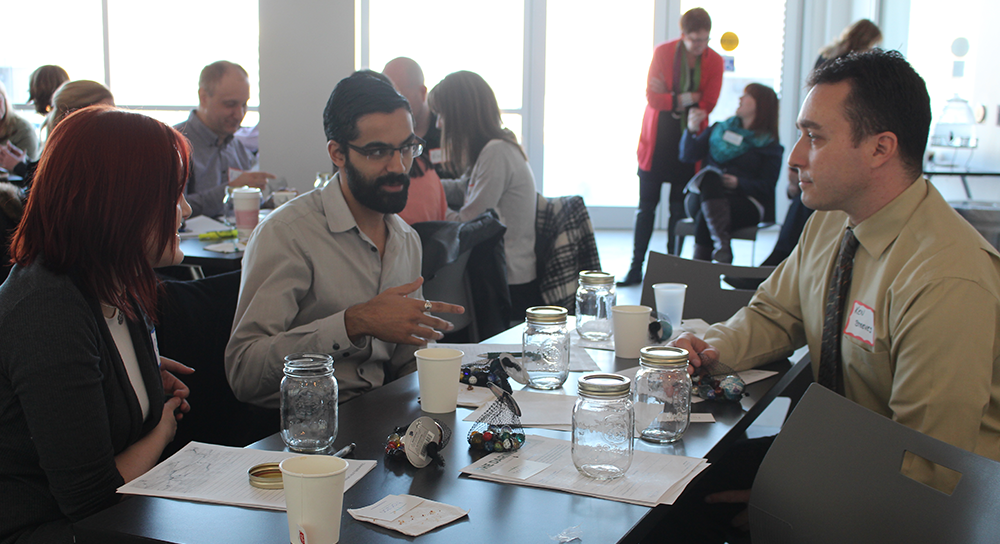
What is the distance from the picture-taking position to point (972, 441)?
141cm

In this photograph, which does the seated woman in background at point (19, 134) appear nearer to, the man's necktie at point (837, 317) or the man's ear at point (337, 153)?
the man's ear at point (337, 153)

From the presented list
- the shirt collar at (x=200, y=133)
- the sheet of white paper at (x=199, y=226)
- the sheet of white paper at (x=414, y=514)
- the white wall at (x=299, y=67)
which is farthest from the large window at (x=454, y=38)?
the sheet of white paper at (x=414, y=514)

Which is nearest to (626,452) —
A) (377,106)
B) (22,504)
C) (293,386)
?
(293,386)

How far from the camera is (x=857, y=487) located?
1.16 meters

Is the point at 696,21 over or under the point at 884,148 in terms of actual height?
over

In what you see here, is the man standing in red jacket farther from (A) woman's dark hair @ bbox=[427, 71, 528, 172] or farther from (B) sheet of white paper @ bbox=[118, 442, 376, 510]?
(B) sheet of white paper @ bbox=[118, 442, 376, 510]

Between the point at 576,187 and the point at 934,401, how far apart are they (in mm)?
7671

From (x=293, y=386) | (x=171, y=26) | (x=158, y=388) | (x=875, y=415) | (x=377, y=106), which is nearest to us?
(x=875, y=415)

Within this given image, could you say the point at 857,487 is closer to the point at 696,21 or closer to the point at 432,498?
the point at 432,498

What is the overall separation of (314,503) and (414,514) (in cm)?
15

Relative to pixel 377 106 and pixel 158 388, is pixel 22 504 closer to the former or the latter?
pixel 158 388

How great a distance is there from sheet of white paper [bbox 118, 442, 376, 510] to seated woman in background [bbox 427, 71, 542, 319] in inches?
94.5

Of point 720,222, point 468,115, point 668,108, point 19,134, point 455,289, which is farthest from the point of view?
point 668,108

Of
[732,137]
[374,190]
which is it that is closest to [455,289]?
[374,190]
